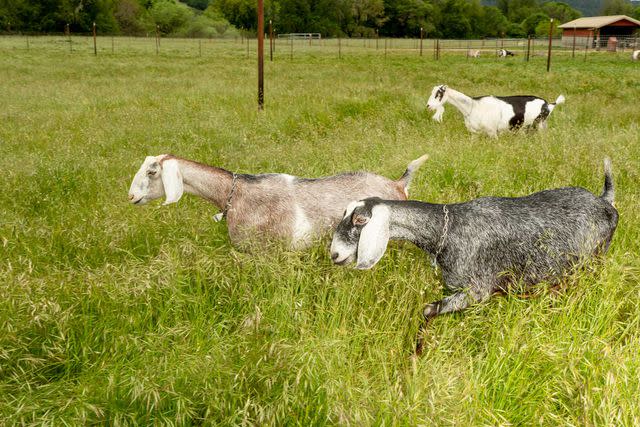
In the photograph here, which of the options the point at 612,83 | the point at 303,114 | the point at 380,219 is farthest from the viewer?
the point at 612,83

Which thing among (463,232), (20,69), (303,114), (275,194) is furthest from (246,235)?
(20,69)

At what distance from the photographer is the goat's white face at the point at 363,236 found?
329 centimetres

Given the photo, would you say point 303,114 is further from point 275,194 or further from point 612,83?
point 612,83

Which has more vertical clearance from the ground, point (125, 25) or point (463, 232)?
point (125, 25)

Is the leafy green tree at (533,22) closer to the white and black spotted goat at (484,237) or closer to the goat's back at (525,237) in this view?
the goat's back at (525,237)

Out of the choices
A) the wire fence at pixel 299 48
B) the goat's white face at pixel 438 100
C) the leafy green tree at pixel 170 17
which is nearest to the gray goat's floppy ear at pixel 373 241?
the goat's white face at pixel 438 100

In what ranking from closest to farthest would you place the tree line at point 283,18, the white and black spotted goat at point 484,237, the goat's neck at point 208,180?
the white and black spotted goat at point 484,237 < the goat's neck at point 208,180 < the tree line at point 283,18

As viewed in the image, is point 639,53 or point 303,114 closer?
point 303,114

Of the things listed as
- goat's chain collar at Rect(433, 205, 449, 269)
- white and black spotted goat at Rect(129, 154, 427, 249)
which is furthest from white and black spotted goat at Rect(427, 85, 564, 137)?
goat's chain collar at Rect(433, 205, 449, 269)

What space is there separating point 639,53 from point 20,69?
35.0 meters

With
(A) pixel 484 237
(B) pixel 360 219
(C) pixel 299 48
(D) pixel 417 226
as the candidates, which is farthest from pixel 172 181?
(C) pixel 299 48

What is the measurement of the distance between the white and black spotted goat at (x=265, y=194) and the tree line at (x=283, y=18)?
251 feet

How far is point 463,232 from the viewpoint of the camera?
11.9 feet

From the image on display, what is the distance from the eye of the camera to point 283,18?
310 feet
